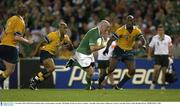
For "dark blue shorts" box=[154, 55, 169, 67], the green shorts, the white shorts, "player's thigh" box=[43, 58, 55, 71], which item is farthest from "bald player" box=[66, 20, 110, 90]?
"dark blue shorts" box=[154, 55, 169, 67]

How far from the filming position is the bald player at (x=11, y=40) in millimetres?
17406

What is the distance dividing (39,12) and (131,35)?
6.67 meters

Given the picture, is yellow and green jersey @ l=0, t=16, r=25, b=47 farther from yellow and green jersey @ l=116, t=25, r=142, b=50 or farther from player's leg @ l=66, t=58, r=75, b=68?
yellow and green jersey @ l=116, t=25, r=142, b=50

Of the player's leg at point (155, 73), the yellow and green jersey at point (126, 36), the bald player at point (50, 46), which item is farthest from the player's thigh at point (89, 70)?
the player's leg at point (155, 73)

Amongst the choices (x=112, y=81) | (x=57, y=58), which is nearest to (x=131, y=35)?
(x=112, y=81)

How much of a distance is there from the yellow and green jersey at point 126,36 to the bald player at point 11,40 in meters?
4.53

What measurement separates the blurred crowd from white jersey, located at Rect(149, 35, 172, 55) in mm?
1657

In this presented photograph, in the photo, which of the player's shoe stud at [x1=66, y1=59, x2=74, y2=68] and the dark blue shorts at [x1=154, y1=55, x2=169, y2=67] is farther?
the dark blue shorts at [x1=154, y1=55, x2=169, y2=67]

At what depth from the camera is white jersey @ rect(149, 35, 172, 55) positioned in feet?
77.4

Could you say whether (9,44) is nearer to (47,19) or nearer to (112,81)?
(112,81)

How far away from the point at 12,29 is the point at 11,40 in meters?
0.32

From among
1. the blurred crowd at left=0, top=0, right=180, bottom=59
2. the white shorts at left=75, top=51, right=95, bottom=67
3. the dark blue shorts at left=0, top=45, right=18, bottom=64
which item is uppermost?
the blurred crowd at left=0, top=0, right=180, bottom=59

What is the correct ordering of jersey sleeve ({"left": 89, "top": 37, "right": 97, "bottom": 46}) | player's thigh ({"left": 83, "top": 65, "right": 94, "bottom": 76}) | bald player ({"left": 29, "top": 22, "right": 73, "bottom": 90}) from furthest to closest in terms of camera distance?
bald player ({"left": 29, "top": 22, "right": 73, "bottom": 90}) → player's thigh ({"left": 83, "top": 65, "right": 94, "bottom": 76}) → jersey sleeve ({"left": 89, "top": 37, "right": 97, "bottom": 46})

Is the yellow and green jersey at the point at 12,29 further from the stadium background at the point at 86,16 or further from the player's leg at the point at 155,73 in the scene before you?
the player's leg at the point at 155,73
